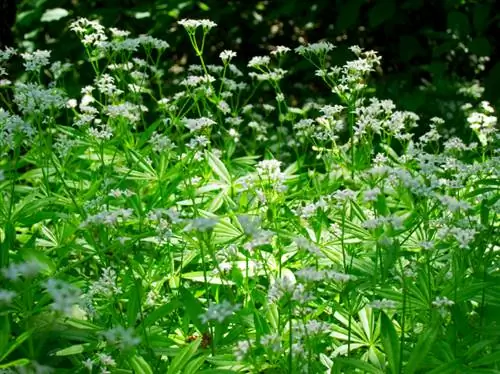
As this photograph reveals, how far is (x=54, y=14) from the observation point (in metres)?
6.06

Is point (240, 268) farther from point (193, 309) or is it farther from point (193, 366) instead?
point (193, 366)

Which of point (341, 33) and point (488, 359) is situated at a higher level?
point (341, 33)

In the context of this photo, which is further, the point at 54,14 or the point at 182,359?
the point at 54,14

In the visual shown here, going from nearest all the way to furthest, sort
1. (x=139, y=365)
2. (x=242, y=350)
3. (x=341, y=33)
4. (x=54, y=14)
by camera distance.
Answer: (x=242, y=350) → (x=139, y=365) → (x=54, y=14) → (x=341, y=33)

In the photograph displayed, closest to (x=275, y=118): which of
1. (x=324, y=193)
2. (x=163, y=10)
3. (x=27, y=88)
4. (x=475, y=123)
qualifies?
(x=163, y=10)

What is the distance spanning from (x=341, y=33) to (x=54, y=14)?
7.63 feet

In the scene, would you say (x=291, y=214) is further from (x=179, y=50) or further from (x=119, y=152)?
(x=179, y=50)

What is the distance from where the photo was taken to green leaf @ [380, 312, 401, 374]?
2.09 m

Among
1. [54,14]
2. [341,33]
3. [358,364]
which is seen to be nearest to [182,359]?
[358,364]

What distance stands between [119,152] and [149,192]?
0.89ft

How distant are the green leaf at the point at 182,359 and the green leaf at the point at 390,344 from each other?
515mm

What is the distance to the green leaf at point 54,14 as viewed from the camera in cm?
601

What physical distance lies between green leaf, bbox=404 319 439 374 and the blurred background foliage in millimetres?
3542

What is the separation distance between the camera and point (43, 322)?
7.44ft
